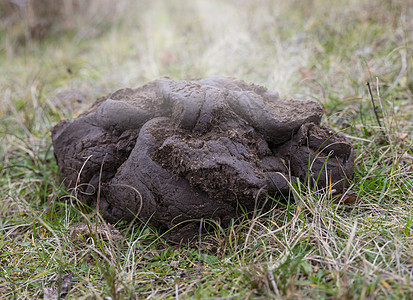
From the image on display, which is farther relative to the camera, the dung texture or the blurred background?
the blurred background

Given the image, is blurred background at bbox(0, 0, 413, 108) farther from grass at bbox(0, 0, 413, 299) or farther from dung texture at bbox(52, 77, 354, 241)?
dung texture at bbox(52, 77, 354, 241)

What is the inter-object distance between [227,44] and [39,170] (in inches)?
119

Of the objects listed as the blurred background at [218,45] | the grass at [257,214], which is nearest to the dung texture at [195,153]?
the grass at [257,214]

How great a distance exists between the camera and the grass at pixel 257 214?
1597 mm

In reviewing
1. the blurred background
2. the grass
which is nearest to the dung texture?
the grass

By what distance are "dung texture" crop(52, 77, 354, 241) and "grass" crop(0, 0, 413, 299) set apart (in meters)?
0.14

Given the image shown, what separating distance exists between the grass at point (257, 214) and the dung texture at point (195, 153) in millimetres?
141

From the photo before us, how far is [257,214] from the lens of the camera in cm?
200

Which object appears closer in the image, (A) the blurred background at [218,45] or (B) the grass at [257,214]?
(B) the grass at [257,214]

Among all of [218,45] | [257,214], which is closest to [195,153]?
[257,214]

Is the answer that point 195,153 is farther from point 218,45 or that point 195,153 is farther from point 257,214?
point 218,45

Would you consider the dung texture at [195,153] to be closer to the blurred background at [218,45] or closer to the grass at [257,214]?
the grass at [257,214]

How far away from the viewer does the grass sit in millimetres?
1597

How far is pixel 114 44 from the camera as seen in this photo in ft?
19.8
